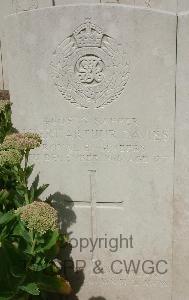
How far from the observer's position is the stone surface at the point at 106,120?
93.6 inches

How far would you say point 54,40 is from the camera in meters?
2.42

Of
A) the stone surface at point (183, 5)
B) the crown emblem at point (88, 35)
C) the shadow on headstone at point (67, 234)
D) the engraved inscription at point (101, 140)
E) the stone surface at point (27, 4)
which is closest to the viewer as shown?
the crown emblem at point (88, 35)

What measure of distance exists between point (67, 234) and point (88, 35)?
1.28m

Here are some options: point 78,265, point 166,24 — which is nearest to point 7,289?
point 78,265

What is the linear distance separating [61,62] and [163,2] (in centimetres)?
307

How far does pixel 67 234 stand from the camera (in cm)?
284

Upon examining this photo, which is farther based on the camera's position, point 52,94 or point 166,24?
point 52,94

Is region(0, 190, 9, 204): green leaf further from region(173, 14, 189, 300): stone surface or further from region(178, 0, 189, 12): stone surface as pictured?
region(178, 0, 189, 12): stone surface

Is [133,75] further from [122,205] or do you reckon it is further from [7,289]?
[7,289]

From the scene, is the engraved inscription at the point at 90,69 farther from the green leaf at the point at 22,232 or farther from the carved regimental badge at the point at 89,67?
the green leaf at the point at 22,232

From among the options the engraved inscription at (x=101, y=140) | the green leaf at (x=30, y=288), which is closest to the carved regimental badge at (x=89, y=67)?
the engraved inscription at (x=101, y=140)

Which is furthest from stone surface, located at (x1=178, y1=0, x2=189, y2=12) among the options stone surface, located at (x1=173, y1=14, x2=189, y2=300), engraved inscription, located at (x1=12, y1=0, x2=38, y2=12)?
stone surface, located at (x1=173, y1=14, x2=189, y2=300)

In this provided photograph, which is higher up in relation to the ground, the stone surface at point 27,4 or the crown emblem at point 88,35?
the stone surface at point 27,4

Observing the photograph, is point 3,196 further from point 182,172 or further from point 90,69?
point 182,172
